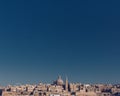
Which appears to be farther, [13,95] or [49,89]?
[49,89]

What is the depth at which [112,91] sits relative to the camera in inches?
2758

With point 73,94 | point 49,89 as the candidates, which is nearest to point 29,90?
point 49,89

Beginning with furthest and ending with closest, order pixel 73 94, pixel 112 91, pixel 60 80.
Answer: pixel 60 80, pixel 112 91, pixel 73 94

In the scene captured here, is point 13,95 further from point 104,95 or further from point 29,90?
point 104,95

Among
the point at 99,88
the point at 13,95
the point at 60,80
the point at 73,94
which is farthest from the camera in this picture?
the point at 60,80

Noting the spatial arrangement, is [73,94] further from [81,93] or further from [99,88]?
[99,88]

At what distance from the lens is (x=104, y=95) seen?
64.5 m

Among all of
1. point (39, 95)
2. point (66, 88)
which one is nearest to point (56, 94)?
point (39, 95)

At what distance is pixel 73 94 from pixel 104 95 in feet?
20.1

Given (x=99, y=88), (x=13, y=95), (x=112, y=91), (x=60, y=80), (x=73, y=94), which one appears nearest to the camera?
(x=13, y=95)

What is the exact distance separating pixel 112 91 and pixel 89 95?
826 centimetres

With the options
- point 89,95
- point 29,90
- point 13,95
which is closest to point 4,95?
point 13,95

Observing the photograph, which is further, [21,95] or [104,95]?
[104,95]

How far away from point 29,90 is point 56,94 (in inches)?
366
